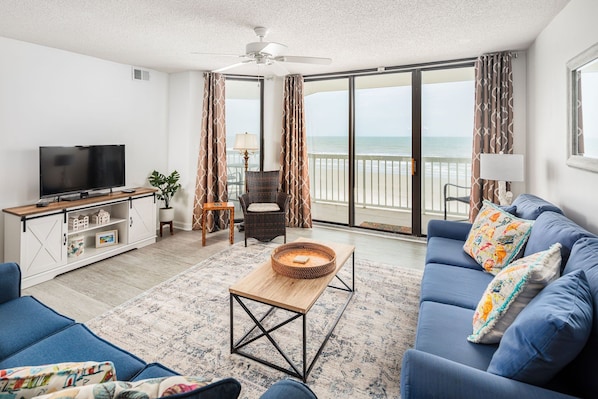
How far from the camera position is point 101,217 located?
391 cm

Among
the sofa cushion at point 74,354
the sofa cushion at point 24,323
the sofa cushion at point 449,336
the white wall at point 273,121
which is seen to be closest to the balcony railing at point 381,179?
the white wall at point 273,121

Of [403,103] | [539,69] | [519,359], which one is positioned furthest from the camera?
[403,103]

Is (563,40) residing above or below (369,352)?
above

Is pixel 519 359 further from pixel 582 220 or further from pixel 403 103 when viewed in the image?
pixel 403 103

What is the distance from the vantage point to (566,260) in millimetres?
1613

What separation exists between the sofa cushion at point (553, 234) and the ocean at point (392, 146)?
246 cm

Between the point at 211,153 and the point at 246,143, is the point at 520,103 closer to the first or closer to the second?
the point at 246,143

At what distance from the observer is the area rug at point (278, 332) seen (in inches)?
74.3

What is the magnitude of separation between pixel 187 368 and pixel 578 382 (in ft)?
6.33

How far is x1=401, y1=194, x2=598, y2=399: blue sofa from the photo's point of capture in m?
1.05

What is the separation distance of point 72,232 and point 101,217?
0.41m

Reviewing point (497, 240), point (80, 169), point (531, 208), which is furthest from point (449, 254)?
point (80, 169)

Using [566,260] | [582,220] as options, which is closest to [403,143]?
[582,220]

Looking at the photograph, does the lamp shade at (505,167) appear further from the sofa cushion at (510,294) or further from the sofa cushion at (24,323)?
the sofa cushion at (24,323)
